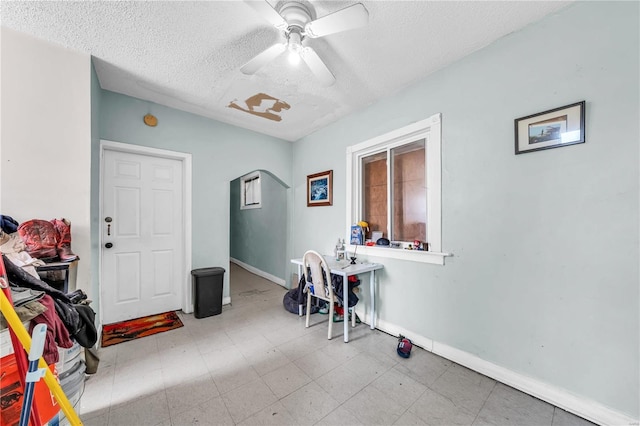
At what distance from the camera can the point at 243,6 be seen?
5.17ft

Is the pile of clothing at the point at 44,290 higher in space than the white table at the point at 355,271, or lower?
higher

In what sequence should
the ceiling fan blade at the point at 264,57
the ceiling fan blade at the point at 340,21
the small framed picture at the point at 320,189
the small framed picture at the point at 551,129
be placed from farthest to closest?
the small framed picture at the point at 320,189 < the ceiling fan blade at the point at 264,57 < the small framed picture at the point at 551,129 < the ceiling fan blade at the point at 340,21

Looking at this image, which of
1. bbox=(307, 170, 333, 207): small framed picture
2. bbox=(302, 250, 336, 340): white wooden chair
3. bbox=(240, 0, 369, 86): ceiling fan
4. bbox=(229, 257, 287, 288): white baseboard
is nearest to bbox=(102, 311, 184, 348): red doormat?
bbox=(302, 250, 336, 340): white wooden chair

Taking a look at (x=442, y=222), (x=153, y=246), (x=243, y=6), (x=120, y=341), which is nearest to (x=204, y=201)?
(x=153, y=246)

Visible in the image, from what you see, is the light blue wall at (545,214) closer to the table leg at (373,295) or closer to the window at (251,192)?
the table leg at (373,295)

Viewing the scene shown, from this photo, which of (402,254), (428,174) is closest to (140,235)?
(402,254)

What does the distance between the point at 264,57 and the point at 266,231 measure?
3.70 metres

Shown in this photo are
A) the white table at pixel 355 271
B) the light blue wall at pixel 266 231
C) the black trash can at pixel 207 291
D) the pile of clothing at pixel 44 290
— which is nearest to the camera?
the pile of clothing at pixel 44 290

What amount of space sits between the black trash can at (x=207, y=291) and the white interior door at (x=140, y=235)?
335 mm

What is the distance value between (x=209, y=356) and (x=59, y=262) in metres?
1.34

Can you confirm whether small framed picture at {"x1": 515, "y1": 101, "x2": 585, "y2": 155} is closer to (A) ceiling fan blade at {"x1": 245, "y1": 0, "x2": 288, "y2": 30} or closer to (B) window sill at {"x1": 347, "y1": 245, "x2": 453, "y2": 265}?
(B) window sill at {"x1": 347, "y1": 245, "x2": 453, "y2": 265}

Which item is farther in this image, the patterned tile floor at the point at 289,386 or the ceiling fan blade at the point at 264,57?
the ceiling fan blade at the point at 264,57

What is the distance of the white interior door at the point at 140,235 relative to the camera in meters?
2.73

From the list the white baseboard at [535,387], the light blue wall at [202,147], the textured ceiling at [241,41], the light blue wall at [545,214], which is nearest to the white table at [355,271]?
the light blue wall at [545,214]
